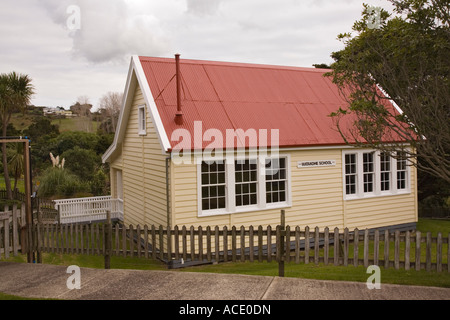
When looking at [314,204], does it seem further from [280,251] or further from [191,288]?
[191,288]

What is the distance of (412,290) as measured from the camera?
7938 millimetres

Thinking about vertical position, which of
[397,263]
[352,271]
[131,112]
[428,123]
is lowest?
[352,271]

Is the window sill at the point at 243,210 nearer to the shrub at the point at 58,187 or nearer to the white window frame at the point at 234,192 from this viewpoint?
the white window frame at the point at 234,192

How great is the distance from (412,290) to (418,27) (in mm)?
5898

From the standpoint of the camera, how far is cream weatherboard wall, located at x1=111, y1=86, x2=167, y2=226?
13828 millimetres

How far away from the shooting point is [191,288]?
8.20 metres

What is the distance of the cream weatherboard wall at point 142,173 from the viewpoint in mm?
13828

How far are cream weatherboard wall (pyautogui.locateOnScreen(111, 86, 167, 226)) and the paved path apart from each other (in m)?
4.45

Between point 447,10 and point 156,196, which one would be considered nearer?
A: point 447,10

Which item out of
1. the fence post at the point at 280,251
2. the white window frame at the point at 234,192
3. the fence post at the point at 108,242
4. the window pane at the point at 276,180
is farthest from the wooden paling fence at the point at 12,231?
the window pane at the point at 276,180

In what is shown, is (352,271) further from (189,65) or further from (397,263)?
(189,65)

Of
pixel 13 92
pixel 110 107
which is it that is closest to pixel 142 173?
pixel 13 92

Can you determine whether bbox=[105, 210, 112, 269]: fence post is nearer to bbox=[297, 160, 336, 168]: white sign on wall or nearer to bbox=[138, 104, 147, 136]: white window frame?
bbox=[138, 104, 147, 136]: white window frame
